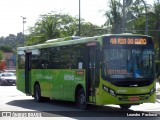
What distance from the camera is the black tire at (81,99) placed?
17.4 m

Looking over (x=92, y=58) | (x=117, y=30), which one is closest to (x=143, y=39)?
(x=92, y=58)

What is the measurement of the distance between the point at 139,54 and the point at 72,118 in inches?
139

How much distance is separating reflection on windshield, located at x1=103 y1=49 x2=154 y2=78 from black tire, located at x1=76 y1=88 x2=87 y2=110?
2.01 meters

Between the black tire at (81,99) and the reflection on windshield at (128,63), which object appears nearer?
the reflection on windshield at (128,63)

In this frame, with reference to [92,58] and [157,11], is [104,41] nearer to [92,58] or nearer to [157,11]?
[92,58]

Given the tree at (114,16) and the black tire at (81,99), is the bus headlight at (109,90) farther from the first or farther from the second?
the tree at (114,16)

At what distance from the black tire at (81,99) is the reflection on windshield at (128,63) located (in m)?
2.01

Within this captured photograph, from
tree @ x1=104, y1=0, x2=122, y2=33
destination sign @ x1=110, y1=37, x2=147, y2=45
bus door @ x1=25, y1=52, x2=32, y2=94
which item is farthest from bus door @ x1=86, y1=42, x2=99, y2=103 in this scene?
tree @ x1=104, y1=0, x2=122, y2=33

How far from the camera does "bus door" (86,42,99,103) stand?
16375mm

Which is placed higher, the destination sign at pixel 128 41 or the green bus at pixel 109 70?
the destination sign at pixel 128 41

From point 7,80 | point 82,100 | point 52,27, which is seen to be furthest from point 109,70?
point 52,27

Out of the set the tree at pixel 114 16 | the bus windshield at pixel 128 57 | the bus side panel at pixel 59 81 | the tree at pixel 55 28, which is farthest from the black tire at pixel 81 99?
the tree at pixel 55 28

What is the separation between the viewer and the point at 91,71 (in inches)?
661

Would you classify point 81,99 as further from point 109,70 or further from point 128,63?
point 128,63
